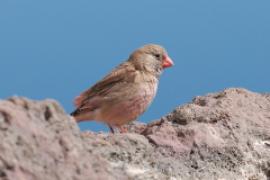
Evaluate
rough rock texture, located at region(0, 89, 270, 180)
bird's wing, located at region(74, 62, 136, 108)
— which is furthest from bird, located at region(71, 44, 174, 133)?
rough rock texture, located at region(0, 89, 270, 180)

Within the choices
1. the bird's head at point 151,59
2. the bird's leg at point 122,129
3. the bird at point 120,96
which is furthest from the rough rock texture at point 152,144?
the bird's head at point 151,59

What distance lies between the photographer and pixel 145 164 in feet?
10.2

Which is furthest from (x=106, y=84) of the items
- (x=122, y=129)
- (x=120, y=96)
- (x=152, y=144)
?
(x=152, y=144)

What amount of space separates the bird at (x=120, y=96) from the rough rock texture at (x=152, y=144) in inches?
42.1

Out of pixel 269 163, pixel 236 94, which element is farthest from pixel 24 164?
pixel 236 94

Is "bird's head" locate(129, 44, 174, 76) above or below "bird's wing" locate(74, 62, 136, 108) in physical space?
above

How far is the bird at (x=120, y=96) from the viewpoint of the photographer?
559 cm

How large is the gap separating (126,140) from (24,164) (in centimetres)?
104

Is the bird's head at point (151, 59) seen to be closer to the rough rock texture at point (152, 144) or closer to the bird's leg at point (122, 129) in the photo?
the bird's leg at point (122, 129)

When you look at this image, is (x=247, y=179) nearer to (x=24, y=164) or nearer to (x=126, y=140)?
(x=126, y=140)

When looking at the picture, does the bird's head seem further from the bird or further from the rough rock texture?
the rough rock texture

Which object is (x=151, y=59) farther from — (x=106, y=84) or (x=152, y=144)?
(x=152, y=144)

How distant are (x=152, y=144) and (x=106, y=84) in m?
2.43

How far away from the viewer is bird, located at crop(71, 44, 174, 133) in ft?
18.3
